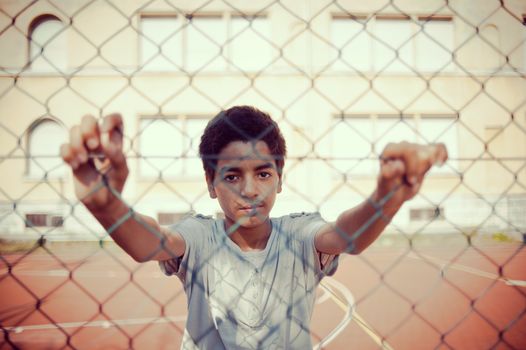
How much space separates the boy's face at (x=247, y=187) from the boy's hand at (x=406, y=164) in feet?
1.23

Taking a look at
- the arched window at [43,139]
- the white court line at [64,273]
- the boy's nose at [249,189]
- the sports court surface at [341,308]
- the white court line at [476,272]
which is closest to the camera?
the boy's nose at [249,189]

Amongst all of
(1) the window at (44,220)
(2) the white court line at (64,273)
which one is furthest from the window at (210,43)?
(2) the white court line at (64,273)

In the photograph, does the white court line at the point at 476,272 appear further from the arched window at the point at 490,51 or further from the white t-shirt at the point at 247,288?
the arched window at the point at 490,51

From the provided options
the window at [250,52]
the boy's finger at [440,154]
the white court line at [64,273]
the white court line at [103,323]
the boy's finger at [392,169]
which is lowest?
the white court line at [64,273]

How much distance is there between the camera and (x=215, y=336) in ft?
3.33

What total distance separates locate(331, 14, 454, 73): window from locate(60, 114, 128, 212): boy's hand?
8.45m

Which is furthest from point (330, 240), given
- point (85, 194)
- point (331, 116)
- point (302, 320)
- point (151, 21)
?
point (151, 21)

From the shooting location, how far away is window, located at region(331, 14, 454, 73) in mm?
8430

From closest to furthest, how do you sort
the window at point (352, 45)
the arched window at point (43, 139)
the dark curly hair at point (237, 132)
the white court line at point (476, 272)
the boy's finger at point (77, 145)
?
1. the boy's finger at point (77, 145)
2. the dark curly hair at point (237, 132)
3. the white court line at point (476, 272)
4. the arched window at point (43, 139)
5. the window at point (352, 45)

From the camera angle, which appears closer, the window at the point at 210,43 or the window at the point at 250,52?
the window at the point at 210,43

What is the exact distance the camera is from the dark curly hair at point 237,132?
3.45 feet

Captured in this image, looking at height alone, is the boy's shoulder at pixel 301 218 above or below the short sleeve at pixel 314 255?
above

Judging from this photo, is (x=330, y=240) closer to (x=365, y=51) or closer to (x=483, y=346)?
(x=483, y=346)

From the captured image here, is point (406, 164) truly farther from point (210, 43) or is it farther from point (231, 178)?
point (210, 43)
